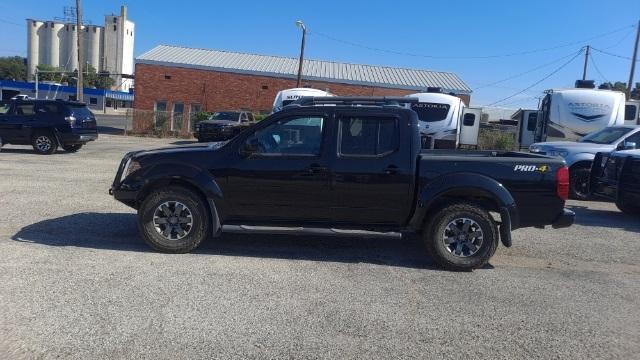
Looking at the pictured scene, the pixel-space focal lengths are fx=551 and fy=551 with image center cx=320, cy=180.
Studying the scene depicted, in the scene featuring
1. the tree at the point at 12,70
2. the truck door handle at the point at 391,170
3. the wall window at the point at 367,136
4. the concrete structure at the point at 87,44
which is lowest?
A: the truck door handle at the point at 391,170

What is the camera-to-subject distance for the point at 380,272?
20.2 ft

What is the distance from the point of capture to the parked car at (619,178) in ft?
32.2

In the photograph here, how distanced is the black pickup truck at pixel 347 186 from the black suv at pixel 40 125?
12233 millimetres

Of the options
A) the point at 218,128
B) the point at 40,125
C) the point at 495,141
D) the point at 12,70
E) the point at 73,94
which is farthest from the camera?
the point at 12,70

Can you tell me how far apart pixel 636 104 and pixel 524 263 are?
1386 centimetres

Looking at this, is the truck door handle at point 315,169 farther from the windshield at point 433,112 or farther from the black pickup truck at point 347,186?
the windshield at point 433,112

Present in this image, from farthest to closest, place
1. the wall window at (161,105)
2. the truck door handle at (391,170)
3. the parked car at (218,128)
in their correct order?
the wall window at (161,105) < the parked car at (218,128) < the truck door handle at (391,170)

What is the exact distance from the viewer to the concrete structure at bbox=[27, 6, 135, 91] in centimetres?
12606

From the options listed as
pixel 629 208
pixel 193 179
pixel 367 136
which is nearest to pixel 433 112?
pixel 629 208

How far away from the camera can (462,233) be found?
20.9ft

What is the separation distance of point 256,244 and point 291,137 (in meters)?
1.57

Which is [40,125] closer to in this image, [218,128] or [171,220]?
[218,128]

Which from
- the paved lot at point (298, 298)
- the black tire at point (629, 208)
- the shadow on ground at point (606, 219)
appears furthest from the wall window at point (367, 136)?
the black tire at point (629, 208)

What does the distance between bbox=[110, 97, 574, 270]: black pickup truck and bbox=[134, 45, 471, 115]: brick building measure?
31462mm
